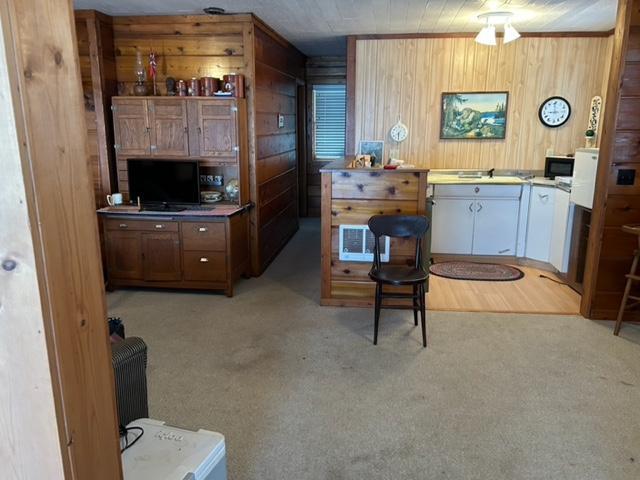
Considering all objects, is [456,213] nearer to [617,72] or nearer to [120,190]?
[617,72]

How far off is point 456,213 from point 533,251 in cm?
91

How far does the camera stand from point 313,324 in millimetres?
3795

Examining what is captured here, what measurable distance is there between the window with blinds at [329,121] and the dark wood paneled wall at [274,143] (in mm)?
615

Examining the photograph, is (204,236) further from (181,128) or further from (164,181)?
(181,128)


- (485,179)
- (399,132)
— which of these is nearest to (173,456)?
(485,179)

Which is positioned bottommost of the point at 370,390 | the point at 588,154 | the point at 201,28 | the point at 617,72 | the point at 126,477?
the point at 370,390

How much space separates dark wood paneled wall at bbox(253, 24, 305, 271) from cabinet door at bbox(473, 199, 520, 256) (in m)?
2.28

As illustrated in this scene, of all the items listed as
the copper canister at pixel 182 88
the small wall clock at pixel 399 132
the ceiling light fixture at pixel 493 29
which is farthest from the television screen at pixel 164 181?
the ceiling light fixture at pixel 493 29

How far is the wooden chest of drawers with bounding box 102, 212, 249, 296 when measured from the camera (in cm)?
432

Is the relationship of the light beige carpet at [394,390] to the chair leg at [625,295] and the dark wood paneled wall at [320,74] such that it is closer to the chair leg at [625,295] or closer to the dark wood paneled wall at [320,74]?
the chair leg at [625,295]

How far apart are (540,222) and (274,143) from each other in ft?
9.91

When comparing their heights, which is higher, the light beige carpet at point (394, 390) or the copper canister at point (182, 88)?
the copper canister at point (182, 88)

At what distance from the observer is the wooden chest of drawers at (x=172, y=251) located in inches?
170

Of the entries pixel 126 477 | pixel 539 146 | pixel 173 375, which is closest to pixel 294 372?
pixel 173 375
